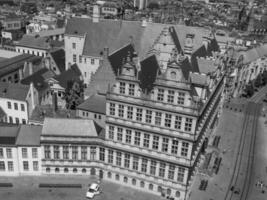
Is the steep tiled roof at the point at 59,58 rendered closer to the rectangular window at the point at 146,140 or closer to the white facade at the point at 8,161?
the white facade at the point at 8,161

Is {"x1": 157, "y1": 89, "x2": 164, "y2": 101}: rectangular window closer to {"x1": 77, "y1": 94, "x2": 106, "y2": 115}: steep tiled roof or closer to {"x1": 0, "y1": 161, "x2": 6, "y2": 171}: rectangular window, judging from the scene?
{"x1": 77, "y1": 94, "x2": 106, "y2": 115}: steep tiled roof

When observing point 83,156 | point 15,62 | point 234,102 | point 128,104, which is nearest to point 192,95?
point 128,104

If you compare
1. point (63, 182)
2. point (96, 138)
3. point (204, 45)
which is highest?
point (204, 45)

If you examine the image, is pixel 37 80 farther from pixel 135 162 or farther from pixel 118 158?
pixel 135 162

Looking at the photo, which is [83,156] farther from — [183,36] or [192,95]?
[183,36]

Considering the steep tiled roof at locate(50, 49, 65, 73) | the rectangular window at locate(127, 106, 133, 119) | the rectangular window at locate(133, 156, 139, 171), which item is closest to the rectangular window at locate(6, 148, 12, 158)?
the rectangular window at locate(127, 106, 133, 119)

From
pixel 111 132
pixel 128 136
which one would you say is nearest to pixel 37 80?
pixel 111 132
